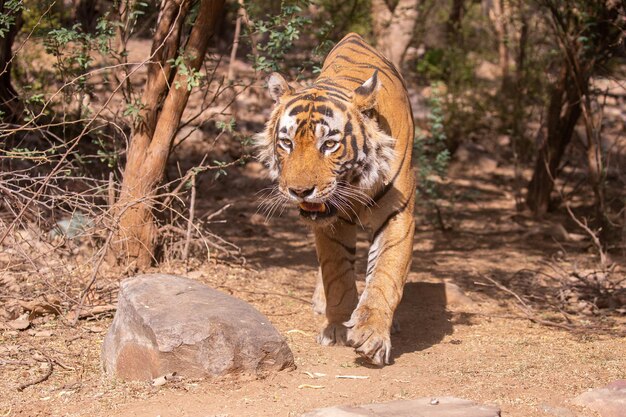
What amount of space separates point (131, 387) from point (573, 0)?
238 inches

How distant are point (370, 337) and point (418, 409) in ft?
2.61

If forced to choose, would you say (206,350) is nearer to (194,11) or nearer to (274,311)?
(274,311)

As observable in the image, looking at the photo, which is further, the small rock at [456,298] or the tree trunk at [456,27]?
the tree trunk at [456,27]

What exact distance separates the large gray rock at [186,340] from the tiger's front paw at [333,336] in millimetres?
781

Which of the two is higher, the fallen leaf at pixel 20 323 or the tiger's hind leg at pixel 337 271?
the tiger's hind leg at pixel 337 271

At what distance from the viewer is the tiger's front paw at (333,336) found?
17.4 ft

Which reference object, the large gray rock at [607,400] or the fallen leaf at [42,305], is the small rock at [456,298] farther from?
the fallen leaf at [42,305]

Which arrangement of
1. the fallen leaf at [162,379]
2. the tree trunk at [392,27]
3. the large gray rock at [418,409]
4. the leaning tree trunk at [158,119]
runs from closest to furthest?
the large gray rock at [418,409] < the fallen leaf at [162,379] < the leaning tree trunk at [158,119] < the tree trunk at [392,27]

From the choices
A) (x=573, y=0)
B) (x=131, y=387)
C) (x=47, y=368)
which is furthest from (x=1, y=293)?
(x=573, y=0)

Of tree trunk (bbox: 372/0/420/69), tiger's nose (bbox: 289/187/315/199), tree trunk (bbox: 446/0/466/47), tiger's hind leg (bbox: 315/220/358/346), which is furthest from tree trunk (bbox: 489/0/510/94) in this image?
tiger's nose (bbox: 289/187/315/199)

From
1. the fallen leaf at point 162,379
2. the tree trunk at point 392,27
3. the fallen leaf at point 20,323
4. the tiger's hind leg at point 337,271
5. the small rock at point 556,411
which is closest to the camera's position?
the small rock at point 556,411

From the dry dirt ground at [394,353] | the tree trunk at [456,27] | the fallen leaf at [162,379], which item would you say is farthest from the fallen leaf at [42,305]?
the tree trunk at [456,27]

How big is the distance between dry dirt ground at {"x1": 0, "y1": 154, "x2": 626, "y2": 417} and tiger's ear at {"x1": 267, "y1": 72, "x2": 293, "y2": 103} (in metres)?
1.46

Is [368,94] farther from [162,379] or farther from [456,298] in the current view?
[456,298]
